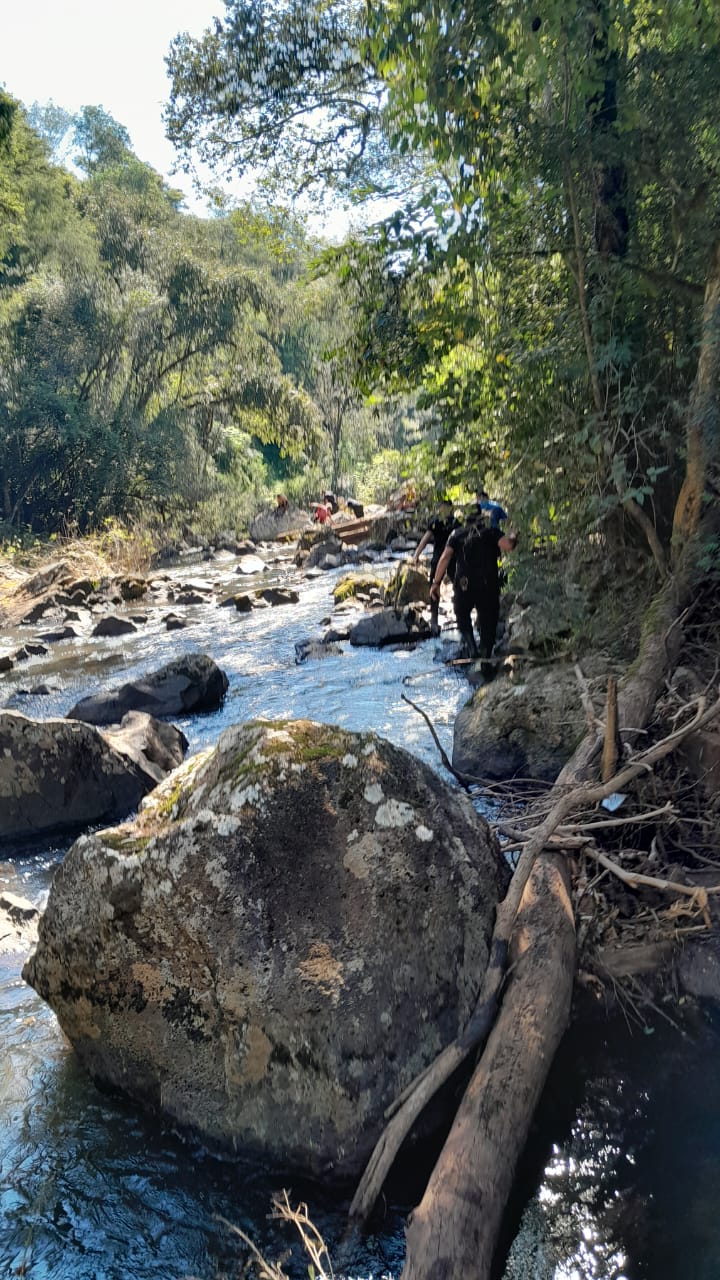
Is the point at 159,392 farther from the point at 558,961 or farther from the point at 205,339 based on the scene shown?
the point at 558,961

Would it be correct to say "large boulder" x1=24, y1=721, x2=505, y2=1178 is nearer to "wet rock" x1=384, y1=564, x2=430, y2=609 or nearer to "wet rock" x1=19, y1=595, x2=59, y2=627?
"wet rock" x1=384, y1=564, x2=430, y2=609

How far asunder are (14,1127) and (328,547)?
22.0m

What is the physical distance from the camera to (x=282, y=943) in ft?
11.0

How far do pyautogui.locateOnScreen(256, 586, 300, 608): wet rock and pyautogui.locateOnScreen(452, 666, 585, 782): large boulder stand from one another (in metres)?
11.2

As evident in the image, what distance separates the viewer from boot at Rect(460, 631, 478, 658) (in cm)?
1051

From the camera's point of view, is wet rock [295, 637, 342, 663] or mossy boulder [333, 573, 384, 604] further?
mossy boulder [333, 573, 384, 604]

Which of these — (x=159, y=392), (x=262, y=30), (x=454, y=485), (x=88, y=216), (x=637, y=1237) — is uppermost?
(x=88, y=216)

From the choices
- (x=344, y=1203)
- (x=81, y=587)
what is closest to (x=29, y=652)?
(x=81, y=587)

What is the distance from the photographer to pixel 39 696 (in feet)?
39.2

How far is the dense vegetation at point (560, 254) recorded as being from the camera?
5.67 m

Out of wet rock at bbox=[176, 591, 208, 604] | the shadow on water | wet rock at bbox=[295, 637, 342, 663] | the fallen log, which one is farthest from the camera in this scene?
wet rock at bbox=[176, 591, 208, 604]

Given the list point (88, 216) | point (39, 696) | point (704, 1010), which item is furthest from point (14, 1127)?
point (88, 216)

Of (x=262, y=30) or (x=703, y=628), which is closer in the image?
(x=703, y=628)

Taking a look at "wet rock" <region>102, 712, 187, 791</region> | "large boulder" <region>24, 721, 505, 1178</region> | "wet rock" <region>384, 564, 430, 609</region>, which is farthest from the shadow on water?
"wet rock" <region>384, 564, 430, 609</region>
